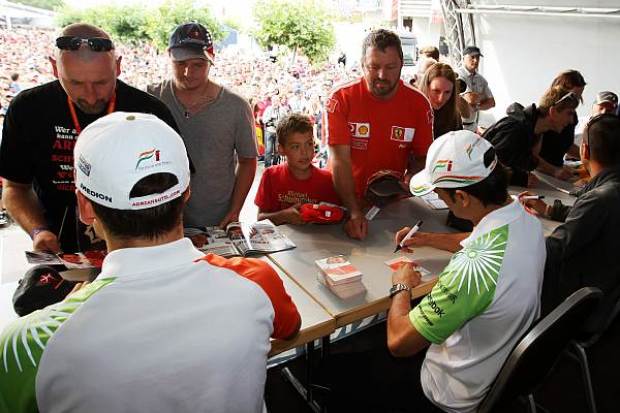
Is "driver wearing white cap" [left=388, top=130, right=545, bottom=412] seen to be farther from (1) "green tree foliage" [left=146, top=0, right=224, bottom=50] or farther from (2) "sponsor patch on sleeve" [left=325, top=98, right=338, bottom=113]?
(1) "green tree foliage" [left=146, top=0, right=224, bottom=50]

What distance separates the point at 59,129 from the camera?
5.87 feet

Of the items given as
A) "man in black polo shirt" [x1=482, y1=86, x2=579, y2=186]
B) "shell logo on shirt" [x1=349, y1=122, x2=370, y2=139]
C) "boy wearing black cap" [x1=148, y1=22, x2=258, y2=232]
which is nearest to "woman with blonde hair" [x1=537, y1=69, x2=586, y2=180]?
"man in black polo shirt" [x1=482, y1=86, x2=579, y2=186]

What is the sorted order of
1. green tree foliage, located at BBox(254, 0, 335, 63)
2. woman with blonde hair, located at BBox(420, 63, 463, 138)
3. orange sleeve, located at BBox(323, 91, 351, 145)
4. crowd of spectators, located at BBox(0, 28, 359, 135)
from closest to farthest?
orange sleeve, located at BBox(323, 91, 351, 145), woman with blonde hair, located at BBox(420, 63, 463, 138), crowd of spectators, located at BBox(0, 28, 359, 135), green tree foliage, located at BBox(254, 0, 335, 63)

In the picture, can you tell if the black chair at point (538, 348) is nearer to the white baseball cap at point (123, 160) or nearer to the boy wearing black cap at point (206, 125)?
the white baseball cap at point (123, 160)

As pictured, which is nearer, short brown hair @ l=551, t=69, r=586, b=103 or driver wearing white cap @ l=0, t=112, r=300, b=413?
driver wearing white cap @ l=0, t=112, r=300, b=413

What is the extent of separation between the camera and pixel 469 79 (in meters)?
6.15

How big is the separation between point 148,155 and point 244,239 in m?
1.26

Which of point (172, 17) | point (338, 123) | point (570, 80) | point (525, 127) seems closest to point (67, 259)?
point (338, 123)

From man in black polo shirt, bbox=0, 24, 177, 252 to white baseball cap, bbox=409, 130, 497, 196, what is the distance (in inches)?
49.2

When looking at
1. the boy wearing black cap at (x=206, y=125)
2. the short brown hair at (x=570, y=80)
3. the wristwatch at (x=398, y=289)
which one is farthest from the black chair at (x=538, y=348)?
the short brown hair at (x=570, y=80)

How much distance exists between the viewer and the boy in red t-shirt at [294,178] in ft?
7.93

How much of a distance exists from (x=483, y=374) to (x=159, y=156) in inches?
47.1

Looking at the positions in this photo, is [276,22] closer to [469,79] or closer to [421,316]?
[469,79]

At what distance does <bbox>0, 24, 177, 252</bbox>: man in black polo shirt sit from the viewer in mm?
1691
